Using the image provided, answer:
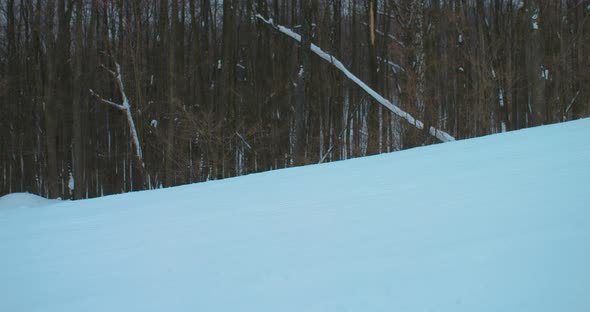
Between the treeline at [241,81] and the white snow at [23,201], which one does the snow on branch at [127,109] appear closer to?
the treeline at [241,81]

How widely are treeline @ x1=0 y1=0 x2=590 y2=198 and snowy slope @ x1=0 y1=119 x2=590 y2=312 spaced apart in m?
9.29

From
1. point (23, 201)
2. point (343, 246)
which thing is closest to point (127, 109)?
point (23, 201)

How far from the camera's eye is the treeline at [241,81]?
16.4 meters

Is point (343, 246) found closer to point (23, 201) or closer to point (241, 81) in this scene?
point (23, 201)

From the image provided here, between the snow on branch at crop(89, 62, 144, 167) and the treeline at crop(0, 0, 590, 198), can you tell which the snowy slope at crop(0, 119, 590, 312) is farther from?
the snow on branch at crop(89, 62, 144, 167)

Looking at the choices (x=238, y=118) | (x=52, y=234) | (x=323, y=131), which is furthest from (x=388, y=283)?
(x=323, y=131)

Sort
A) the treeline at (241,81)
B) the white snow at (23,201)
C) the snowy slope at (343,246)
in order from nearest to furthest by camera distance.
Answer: the snowy slope at (343,246)
the white snow at (23,201)
the treeline at (241,81)

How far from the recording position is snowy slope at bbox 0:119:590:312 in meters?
2.43

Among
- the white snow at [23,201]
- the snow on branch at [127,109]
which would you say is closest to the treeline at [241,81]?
the snow on branch at [127,109]

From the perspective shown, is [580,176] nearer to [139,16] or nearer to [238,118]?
[238,118]

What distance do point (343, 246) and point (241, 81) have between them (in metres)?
17.5

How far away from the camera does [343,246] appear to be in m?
3.27

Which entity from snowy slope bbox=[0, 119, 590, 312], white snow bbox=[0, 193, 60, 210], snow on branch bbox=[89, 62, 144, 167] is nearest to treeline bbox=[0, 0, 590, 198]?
snow on branch bbox=[89, 62, 144, 167]

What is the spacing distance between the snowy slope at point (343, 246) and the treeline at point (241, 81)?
30.5 ft
